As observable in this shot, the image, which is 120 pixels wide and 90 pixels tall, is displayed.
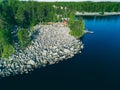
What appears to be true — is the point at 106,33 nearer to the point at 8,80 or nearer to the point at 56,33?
the point at 56,33

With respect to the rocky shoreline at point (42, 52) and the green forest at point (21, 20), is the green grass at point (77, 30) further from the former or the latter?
the rocky shoreline at point (42, 52)

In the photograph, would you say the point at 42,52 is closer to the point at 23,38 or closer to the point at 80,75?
the point at 23,38

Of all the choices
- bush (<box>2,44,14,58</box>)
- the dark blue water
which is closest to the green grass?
the dark blue water

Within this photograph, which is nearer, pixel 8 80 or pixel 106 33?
pixel 8 80

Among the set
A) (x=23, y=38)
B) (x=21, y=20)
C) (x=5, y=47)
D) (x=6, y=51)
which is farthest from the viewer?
(x=21, y=20)

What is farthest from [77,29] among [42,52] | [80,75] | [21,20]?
[80,75]

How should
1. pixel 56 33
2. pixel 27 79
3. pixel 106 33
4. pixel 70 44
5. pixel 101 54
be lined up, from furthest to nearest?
pixel 106 33 < pixel 56 33 < pixel 70 44 < pixel 101 54 < pixel 27 79

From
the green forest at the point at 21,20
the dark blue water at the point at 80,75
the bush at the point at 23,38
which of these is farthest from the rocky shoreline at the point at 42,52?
the green forest at the point at 21,20

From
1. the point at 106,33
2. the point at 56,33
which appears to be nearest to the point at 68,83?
the point at 56,33
